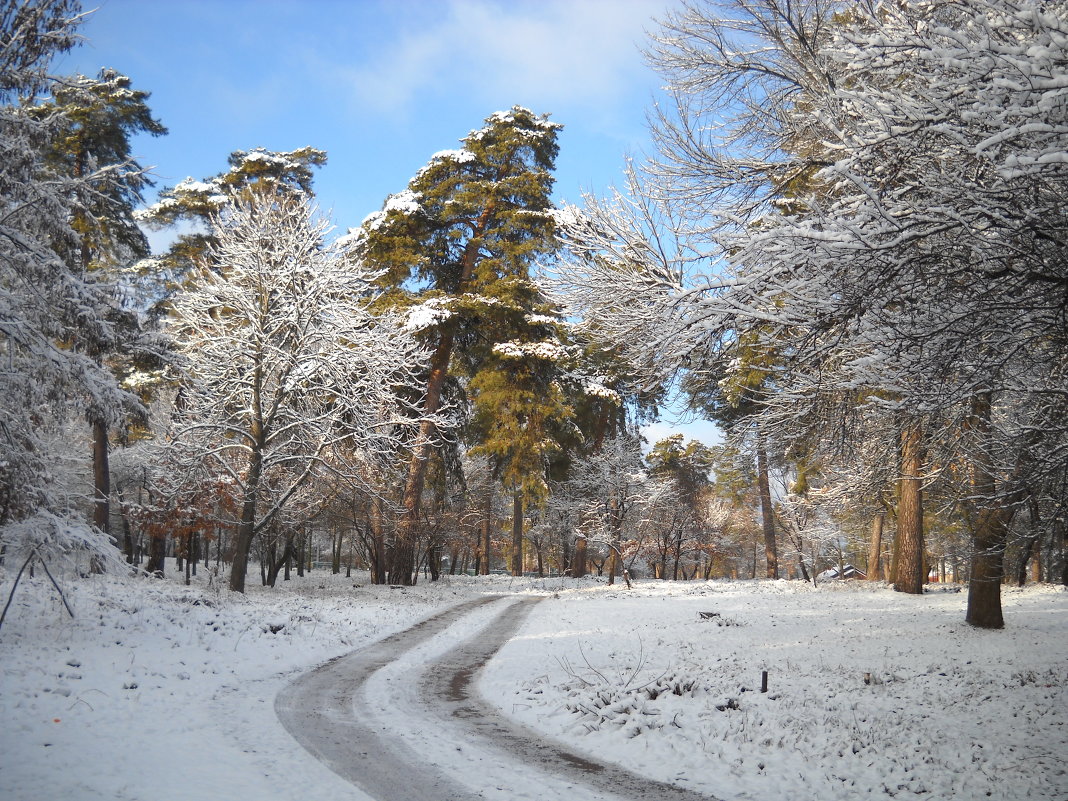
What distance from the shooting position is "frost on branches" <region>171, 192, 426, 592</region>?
15703mm

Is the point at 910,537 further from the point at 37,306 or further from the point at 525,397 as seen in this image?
the point at 37,306

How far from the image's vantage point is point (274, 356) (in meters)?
15.6

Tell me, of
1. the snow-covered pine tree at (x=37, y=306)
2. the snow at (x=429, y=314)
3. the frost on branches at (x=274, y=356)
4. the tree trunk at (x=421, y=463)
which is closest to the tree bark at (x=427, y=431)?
the tree trunk at (x=421, y=463)

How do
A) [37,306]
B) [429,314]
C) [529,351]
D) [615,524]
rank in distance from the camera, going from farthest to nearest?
[615,524]
[529,351]
[429,314]
[37,306]

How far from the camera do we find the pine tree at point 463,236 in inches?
912

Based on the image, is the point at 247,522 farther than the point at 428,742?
Yes

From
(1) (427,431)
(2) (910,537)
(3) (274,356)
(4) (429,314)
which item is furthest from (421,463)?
(2) (910,537)

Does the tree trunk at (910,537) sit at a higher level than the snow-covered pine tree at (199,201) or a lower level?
lower

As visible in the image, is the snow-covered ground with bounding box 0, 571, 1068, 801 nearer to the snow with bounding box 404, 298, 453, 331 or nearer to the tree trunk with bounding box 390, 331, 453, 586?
the tree trunk with bounding box 390, 331, 453, 586

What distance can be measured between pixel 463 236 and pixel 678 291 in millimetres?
21143

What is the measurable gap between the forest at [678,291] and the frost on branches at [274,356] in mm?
108

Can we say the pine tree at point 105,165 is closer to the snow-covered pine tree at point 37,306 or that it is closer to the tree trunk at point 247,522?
the tree trunk at point 247,522

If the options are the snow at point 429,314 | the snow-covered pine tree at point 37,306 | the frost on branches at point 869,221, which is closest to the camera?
the frost on branches at point 869,221

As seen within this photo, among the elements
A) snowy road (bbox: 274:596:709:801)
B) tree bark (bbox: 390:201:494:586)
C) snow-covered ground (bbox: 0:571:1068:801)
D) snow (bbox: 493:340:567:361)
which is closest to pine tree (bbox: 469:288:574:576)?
snow (bbox: 493:340:567:361)
